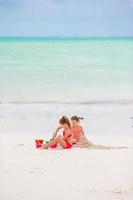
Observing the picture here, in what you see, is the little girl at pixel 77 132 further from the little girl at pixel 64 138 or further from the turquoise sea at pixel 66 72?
the turquoise sea at pixel 66 72

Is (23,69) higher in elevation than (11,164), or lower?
higher

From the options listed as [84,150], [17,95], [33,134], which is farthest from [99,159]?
[17,95]

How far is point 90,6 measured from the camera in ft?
8.53

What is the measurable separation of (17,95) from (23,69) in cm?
13

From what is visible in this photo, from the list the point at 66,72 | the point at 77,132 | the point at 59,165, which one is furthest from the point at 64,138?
the point at 66,72

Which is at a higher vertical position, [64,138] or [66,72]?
[66,72]

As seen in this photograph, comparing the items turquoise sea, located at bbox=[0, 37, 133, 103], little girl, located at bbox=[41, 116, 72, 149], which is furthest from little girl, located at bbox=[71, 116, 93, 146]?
turquoise sea, located at bbox=[0, 37, 133, 103]

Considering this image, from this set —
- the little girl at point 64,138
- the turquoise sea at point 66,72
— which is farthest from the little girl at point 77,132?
the turquoise sea at point 66,72

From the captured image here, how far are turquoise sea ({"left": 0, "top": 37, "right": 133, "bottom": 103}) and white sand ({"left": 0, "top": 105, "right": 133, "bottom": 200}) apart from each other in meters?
0.08

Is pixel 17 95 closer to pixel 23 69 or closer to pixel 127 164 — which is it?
pixel 23 69

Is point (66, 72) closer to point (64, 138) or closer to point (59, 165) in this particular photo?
point (64, 138)

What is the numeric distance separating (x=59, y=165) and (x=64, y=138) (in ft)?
0.67

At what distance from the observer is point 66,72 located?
2744 mm

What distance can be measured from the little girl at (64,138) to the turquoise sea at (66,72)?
0.40ft
